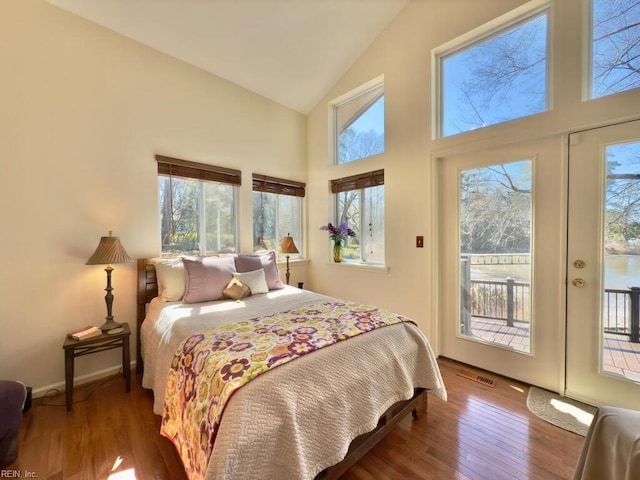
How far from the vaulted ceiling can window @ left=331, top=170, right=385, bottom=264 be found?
1.45 metres

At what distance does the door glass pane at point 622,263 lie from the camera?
180cm

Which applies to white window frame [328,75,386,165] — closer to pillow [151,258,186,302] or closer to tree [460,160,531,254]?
tree [460,160,531,254]

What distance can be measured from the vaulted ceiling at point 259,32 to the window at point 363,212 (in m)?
1.45

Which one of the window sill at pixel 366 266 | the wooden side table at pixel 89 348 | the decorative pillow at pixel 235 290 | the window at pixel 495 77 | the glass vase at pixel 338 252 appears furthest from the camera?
A: the glass vase at pixel 338 252

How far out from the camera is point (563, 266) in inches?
81.7

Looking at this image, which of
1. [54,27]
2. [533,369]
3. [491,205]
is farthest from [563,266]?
[54,27]

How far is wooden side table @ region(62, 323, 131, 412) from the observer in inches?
77.0

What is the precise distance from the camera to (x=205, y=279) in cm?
242

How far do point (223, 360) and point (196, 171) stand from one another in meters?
2.28

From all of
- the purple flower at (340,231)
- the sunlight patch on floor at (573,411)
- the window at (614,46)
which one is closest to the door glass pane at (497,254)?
the sunlight patch on floor at (573,411)

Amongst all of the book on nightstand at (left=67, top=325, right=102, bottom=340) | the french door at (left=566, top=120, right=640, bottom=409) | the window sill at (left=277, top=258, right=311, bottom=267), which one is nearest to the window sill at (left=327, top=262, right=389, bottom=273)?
the window sill at (left=277, top=258, right=311, bottom=267)

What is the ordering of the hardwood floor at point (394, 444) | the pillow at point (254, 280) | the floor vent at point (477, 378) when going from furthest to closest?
the pillow at point (254, 280) → the floor vent at point (477, 378) → the hardwood floor at point (394, 444)

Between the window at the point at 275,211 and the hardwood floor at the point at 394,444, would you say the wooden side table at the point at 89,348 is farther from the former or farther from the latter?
the window at the point at 275,211

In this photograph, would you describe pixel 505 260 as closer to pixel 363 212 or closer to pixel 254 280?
pixel 363 212
